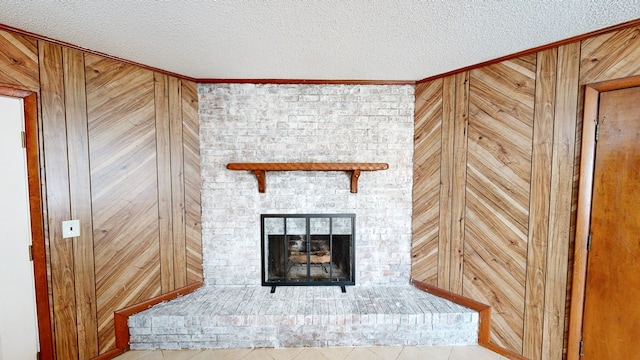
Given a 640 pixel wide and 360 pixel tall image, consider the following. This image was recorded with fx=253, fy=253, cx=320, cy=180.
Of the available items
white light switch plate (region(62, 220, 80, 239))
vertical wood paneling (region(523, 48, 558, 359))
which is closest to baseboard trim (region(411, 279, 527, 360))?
vertical wood paneling (region(523, 48, 558, 359))

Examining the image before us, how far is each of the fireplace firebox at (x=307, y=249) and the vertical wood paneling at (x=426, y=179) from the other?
70cm

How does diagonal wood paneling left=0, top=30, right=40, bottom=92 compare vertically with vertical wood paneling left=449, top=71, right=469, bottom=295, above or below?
above

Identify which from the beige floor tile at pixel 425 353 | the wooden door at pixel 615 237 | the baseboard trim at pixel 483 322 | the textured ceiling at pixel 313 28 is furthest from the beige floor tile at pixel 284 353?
the textured ceiling at pixel 313 28

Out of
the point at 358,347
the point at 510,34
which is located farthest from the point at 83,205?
the point at 510,34

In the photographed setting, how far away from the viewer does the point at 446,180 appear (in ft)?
8.13

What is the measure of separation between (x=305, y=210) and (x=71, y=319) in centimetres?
203

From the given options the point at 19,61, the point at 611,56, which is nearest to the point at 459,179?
the point at 611,56

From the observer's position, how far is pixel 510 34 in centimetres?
170

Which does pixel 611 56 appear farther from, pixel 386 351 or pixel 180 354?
pixel 180 354

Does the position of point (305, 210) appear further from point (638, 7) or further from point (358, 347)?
point (638, 7)

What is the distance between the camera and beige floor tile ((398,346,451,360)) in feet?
6.98

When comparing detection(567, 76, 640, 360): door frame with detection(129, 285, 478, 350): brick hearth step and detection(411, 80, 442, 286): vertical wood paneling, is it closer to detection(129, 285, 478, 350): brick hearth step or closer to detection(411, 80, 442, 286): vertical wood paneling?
detection(129, 285, 478, 350): brick hearth step

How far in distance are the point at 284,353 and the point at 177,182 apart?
1.87 m

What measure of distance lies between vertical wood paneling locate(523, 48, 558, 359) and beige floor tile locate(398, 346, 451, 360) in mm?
594
